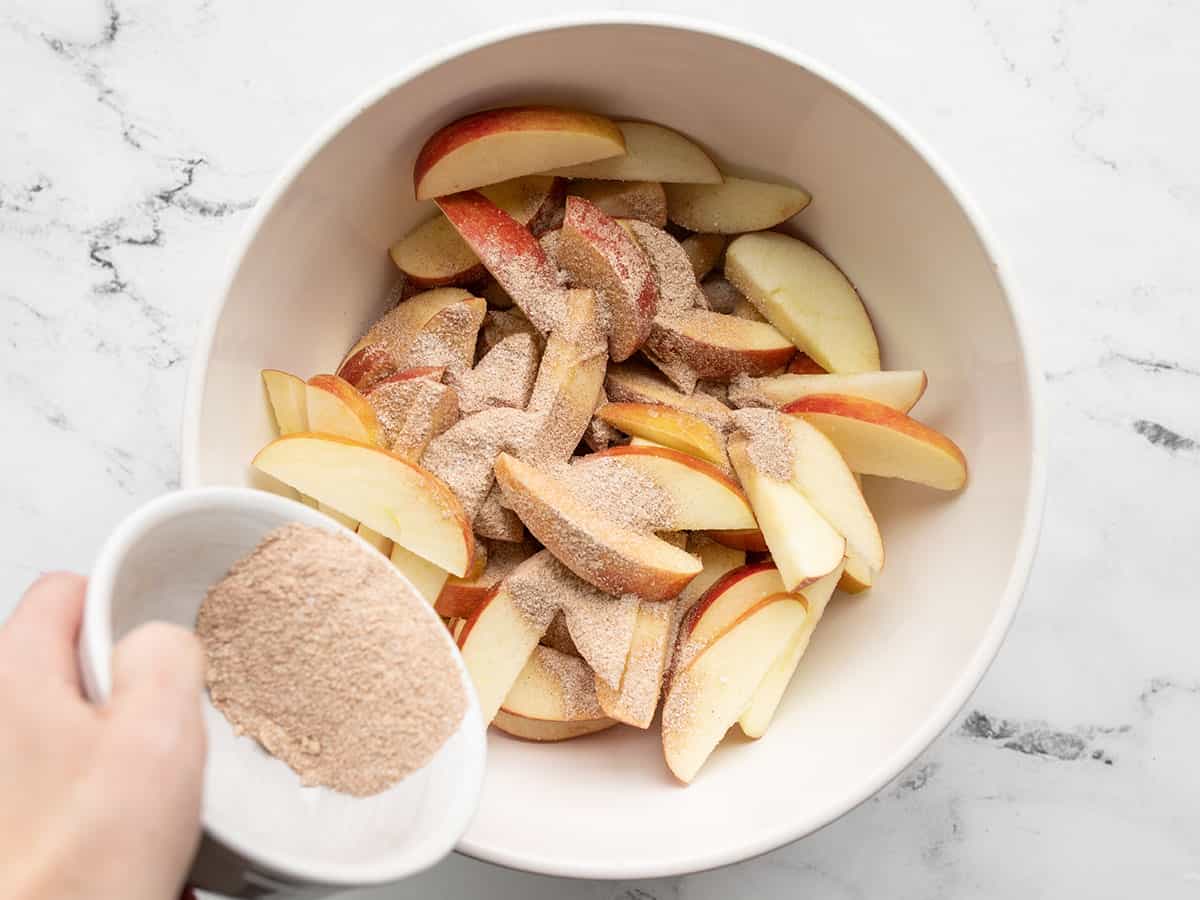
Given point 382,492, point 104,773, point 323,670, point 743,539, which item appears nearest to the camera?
point 104,773

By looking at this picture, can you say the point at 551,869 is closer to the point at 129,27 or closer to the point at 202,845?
the point at 202,845

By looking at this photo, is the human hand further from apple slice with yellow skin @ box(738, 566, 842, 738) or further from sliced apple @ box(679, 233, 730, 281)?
sliced apple @ box(679, 233, 730, 281)

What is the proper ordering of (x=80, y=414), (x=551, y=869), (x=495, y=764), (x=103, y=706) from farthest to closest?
(x=80, y=414)
(x=495, y=764)
(x=551, y=869)
(x=103, y=706)

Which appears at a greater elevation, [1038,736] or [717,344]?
[717,344]

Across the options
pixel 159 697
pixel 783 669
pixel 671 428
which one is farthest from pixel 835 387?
pixel 159 697

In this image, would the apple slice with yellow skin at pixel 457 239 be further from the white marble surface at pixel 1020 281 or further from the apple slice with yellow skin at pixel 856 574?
the apple slice with yellow skin at pixel 856 574

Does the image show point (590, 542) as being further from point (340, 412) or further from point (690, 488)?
point (340, 412)

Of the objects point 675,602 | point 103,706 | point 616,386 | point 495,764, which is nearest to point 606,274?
point 616,386
